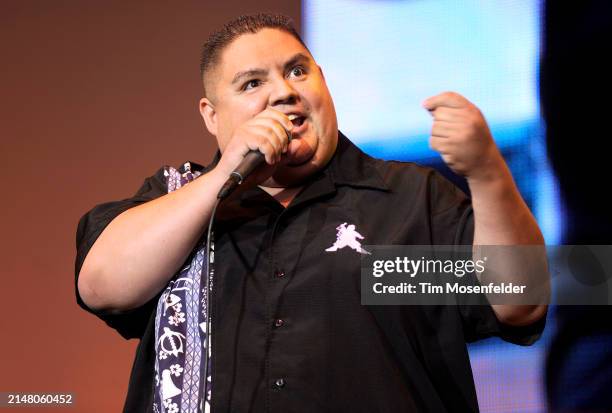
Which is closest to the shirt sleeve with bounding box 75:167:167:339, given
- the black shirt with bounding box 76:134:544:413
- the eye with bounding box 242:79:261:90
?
the black shirt with bounding box 76:134:544:413

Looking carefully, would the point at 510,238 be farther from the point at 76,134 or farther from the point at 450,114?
the point at 76,134

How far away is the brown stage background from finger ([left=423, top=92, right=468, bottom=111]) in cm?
137

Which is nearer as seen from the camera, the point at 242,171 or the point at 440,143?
the point at 440,143

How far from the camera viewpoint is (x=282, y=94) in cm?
147

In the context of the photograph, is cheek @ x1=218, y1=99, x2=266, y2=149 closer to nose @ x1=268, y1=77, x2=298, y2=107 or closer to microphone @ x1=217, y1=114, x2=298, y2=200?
nose @ x1=268, y1=77, x2=298, y2=107

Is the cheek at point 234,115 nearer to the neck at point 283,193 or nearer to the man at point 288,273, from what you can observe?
the man at point 288,273

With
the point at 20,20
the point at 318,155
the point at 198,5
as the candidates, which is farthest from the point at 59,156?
the point at 318,155

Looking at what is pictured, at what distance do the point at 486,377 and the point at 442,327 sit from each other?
30.8 inches

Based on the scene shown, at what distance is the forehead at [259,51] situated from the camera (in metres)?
1.51

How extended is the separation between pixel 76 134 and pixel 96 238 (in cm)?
112

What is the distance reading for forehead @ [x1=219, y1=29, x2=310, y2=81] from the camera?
4.95ft

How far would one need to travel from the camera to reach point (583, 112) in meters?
2.13

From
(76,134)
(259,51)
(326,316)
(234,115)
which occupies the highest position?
(76,134)

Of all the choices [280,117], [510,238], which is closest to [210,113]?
[280,117]
